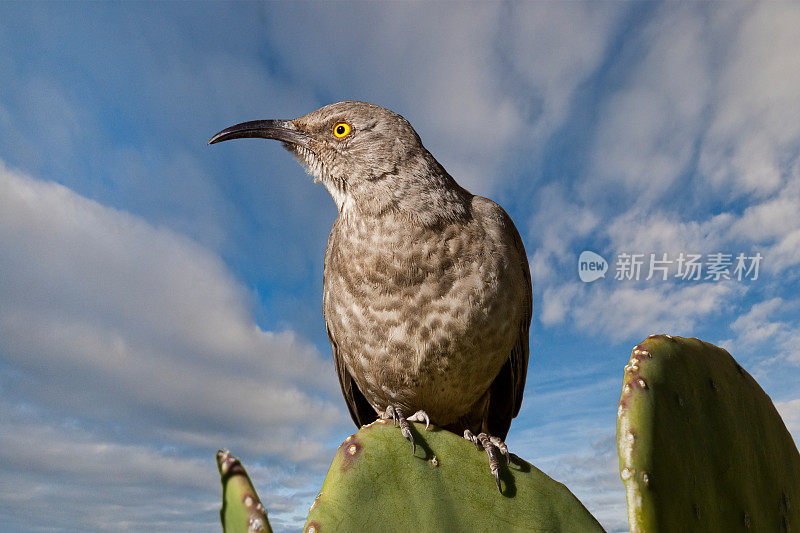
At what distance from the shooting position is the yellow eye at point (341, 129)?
3863mm

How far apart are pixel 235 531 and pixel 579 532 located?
1483 mm

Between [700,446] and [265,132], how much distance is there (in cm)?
320

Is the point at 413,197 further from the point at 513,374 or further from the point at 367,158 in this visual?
the point at 513,374

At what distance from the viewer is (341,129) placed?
12.8 ft

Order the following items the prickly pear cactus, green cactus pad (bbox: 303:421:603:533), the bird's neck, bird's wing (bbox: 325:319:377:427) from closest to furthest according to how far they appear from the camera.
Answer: green cactus pad (bbox: 303:421:603:533) → the prickly pear cactus → the bird's neck → bird's wing (bbox: 325:319:377:427)

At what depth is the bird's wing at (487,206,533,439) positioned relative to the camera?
3809 mm

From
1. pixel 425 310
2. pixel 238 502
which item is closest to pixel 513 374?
pixel 425 310

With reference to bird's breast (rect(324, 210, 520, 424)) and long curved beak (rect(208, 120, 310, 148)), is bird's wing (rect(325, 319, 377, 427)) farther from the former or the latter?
long curved beak (rect(208, 120, 310, 148))

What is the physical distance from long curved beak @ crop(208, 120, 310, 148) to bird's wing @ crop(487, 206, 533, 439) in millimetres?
1449

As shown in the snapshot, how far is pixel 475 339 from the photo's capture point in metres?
3.22

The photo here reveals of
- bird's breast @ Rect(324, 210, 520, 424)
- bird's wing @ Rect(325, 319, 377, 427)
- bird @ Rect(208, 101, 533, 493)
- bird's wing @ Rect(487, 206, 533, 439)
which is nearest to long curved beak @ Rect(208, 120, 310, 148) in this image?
bird @ Rect(208, 101, 533, 493)

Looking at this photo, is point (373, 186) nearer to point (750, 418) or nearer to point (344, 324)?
point (344, 324)

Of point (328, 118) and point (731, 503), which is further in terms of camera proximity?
point (328, 118)

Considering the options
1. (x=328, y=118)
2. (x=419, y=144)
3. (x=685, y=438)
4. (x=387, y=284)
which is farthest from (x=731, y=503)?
(x=328, y=118)
